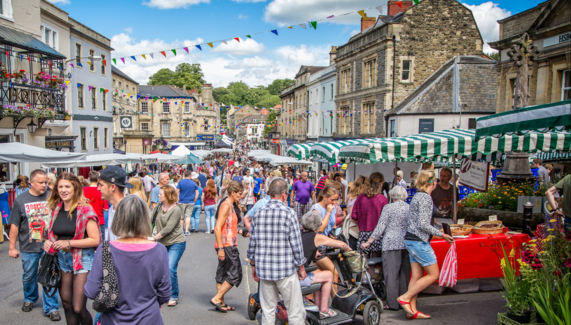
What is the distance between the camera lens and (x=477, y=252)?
6.14 meters

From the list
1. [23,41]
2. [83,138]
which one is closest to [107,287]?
[23,41]

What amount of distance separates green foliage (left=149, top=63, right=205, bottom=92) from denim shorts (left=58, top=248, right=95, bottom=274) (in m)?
82.6

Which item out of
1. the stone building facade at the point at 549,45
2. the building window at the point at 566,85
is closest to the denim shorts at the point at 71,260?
the stone building facade at the point at 549,45

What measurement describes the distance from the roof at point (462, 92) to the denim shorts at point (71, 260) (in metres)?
21.8

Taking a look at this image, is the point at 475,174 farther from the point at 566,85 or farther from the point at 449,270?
the point at 566,85

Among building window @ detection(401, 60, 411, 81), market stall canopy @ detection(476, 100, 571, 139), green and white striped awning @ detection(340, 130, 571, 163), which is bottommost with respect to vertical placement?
green and white striped awning @ detection(340, 130, 571, 163)

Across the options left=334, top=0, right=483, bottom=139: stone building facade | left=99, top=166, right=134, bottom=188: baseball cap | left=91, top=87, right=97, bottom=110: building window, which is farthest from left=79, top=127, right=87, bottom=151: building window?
left=99, top=166, right=134, bottom=188: baseball cap

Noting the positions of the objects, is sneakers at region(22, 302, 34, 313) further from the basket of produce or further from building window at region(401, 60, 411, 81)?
building window at region(401, 60, 411, 81)

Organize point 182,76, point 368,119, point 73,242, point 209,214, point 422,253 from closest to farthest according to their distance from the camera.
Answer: point 73,242 → point 422,253 → point 209,214 → point 368,119 → point 182,76

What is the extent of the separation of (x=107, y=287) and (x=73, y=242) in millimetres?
1637

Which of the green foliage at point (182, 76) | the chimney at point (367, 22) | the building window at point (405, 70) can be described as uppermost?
the green foliage at point (182, 76)

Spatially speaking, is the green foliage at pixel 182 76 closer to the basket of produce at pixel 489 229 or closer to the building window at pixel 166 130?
the building window at pixel 166 130

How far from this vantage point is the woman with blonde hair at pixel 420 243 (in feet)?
17.2

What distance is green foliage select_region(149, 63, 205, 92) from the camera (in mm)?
84375
